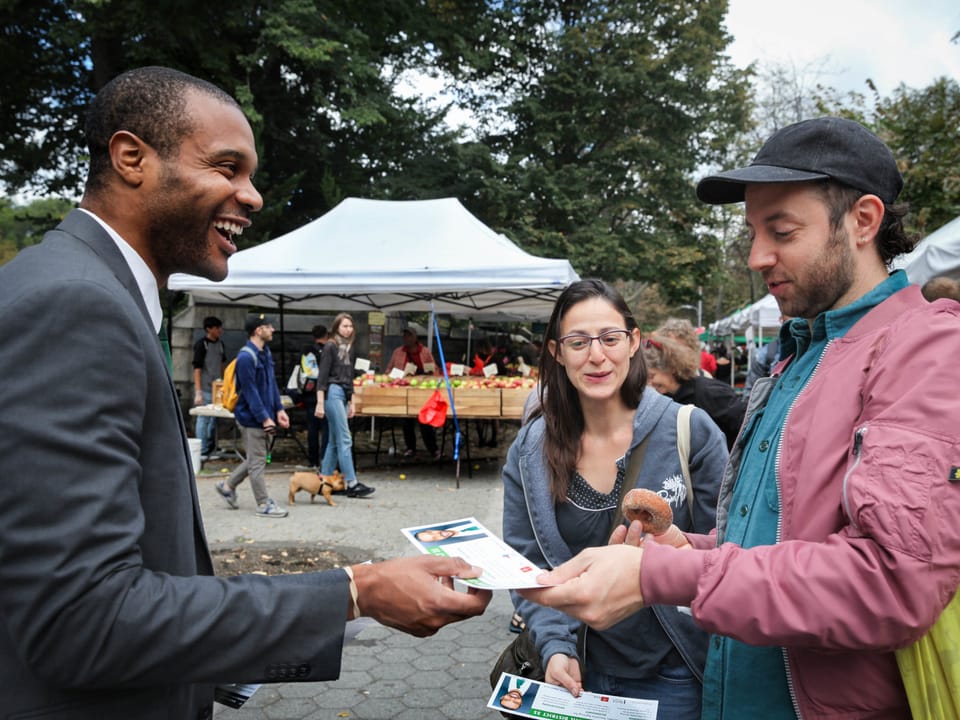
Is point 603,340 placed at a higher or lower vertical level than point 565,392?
higher

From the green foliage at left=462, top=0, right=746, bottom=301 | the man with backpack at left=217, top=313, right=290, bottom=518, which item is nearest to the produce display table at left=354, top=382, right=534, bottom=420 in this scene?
the man with backpack at left=217, top=313, right=290, bottom=518

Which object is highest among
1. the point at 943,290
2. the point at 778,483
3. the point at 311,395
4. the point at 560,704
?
the point at 943,290

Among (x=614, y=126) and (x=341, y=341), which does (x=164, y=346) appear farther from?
(x=614, y=126)

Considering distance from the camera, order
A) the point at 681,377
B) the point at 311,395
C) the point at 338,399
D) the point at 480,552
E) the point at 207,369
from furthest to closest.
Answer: the point at 207,369 < the point at 311,395 < the point at 338,399 < the point at 681,377 < the point at 480,552

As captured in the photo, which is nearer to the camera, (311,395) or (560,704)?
(560,704)

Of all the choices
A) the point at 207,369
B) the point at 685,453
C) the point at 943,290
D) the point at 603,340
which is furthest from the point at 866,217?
the point at 207,369

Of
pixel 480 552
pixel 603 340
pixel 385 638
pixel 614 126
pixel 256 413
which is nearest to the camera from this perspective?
pixel 480 552

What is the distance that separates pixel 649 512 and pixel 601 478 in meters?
0.55

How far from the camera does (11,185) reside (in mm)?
16844

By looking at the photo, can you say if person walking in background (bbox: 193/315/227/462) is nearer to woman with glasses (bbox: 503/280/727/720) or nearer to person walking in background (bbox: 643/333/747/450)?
person walking in background (bbox: 643/333/747/450)

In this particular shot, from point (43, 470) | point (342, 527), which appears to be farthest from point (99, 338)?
point (342, 527)

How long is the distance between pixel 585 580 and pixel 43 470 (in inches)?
39.8

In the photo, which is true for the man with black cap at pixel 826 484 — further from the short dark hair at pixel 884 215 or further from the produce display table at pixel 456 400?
the produce display table at pixel 456 400

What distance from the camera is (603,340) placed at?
251 centimetres
